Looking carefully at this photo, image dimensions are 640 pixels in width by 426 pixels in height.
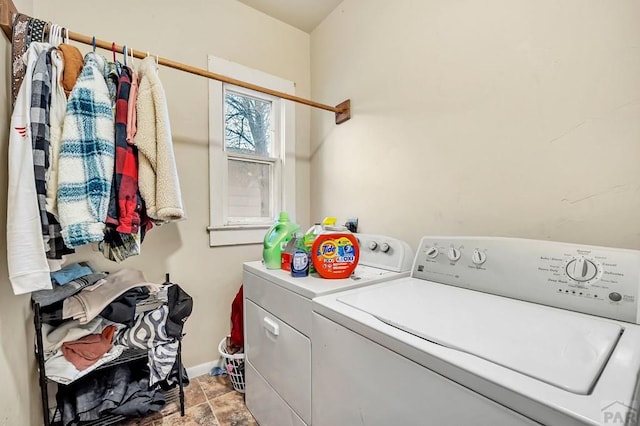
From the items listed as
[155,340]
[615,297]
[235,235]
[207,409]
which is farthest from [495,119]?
[207,409]

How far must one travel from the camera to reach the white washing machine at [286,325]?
3.16 ft

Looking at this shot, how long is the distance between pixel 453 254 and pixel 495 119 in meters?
0.60

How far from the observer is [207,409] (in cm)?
148

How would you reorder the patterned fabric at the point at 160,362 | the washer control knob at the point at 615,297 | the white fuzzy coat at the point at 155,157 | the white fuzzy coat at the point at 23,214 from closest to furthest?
1. the washer control knob at the point at 615,297
2. the white fuzzy coat at the point at 23,214
3. the white fuzzy coat at the point at 155,157
4. the patterned fabric at the point at 160,362

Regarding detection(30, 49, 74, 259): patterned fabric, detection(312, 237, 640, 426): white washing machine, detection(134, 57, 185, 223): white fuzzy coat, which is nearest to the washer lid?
detection(312, 237, 640, 426): white washing machine

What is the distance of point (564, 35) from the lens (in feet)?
3.03

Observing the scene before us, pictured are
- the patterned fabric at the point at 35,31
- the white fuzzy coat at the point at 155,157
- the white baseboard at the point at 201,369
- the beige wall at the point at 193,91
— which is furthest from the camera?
the white baseboard at the point at 201,369

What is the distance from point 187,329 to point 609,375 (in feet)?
6.39

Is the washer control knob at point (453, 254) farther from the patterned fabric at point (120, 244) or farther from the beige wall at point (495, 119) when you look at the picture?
the patterned fabric at point (120, 244)

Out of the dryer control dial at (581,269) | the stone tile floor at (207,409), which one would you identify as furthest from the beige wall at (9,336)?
the dryer control dial at (581,269)

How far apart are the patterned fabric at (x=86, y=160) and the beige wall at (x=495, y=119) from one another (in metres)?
1.33

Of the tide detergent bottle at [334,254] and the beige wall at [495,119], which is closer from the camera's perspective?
the beige wall at [495,119]

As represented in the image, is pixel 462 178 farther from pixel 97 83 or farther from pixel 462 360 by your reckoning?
pixel 97 83

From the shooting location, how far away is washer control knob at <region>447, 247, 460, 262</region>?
1.03 meters
